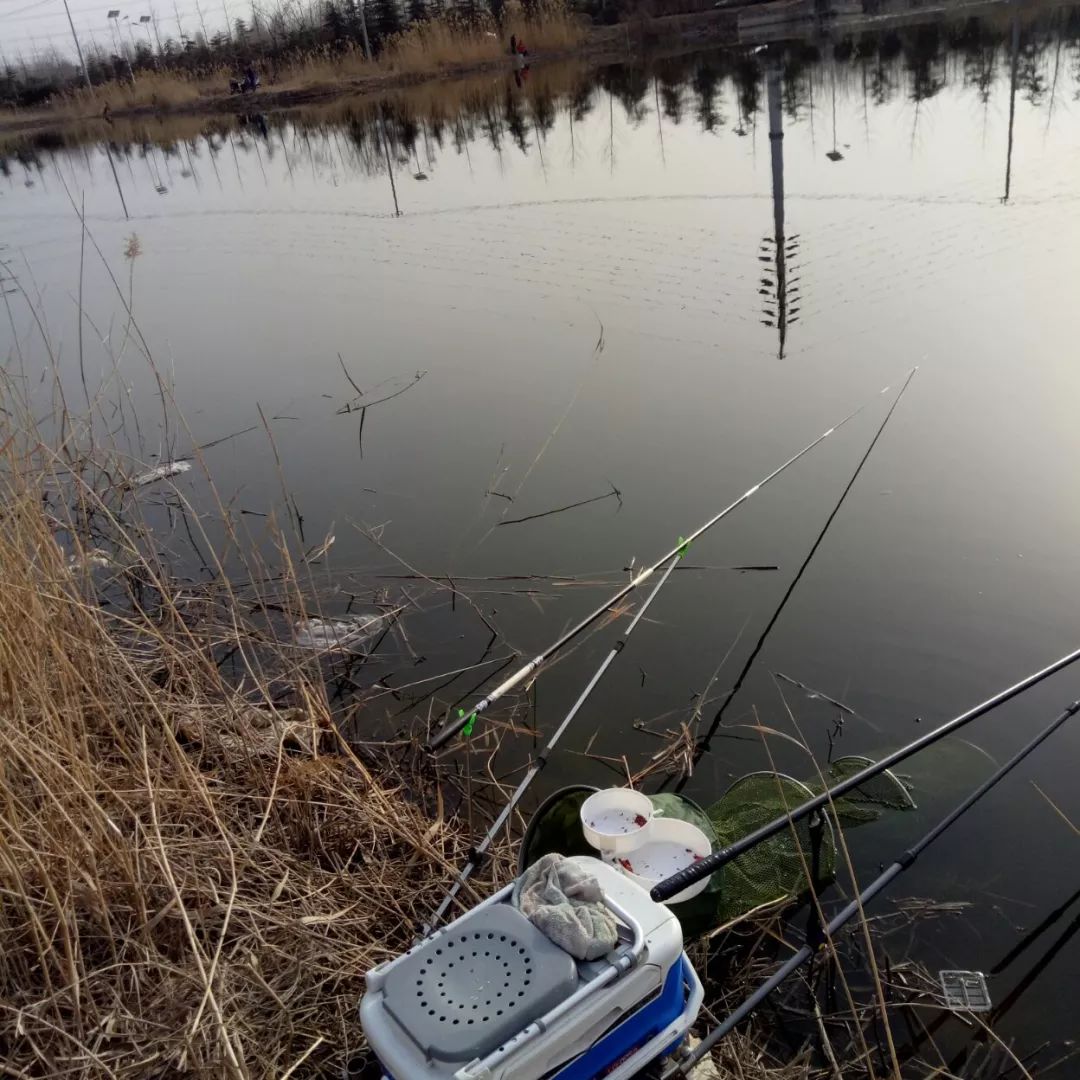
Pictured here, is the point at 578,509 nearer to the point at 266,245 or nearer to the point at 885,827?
the point at 885,827

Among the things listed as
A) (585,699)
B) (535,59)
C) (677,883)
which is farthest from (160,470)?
(535,59)

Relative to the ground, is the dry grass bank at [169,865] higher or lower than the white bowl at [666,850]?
higher

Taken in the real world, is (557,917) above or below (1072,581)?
above

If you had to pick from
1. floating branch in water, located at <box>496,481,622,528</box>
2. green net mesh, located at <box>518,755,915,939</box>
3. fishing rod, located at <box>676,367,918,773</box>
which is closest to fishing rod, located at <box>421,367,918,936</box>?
fishing rod, located at <box>676,367,918,773</box>

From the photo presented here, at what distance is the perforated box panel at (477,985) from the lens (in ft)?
4.48

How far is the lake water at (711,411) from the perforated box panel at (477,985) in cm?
125

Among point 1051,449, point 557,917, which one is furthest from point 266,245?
point 557,917

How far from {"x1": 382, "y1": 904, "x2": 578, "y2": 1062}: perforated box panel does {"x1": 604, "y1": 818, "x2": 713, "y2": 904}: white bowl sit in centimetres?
69

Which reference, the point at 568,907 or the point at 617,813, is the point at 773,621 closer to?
the point at 617,813

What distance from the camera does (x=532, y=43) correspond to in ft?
72.5

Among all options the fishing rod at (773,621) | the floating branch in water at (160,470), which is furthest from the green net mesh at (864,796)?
the floating branch in water at (160,470)

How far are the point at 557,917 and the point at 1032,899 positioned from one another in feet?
4.81

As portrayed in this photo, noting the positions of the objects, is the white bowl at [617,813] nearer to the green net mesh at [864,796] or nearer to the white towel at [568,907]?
the white towel at [568,907]

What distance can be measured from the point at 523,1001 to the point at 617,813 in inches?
33.4
